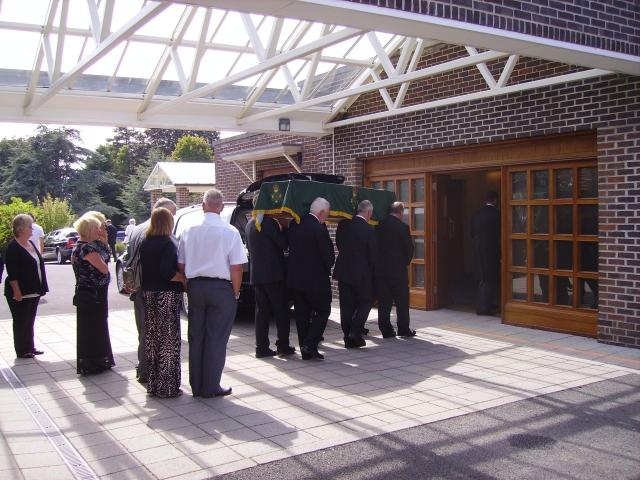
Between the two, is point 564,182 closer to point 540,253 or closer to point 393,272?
point 540,253

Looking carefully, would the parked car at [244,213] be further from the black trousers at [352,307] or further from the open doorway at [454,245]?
the open doorway at [454,245]

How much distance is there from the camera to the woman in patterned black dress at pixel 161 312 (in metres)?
6.25

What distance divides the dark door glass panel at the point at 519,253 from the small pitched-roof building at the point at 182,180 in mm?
14591

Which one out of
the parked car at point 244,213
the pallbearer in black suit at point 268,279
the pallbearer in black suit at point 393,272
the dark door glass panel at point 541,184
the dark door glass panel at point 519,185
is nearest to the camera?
the pallbearer in black suit at point 268,279

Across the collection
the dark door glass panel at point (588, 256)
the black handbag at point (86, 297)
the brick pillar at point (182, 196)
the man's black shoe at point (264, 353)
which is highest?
the brick pillar at point (182, 196)

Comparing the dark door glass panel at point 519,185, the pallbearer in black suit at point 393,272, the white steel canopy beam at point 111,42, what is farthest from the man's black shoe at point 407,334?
the white steel canopy beam at point 111,42

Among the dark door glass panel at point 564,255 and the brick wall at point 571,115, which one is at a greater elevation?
the brick wall at point 571,115

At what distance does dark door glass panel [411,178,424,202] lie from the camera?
36.8 feet

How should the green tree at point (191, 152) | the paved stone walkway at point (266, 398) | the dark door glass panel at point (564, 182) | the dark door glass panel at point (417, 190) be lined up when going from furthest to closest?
the green tree at point (191, 152), the dark door glass panel at point (417, 190), the dark door glass panel at point (564, 182), the paved stone walkway at point (266, 398)

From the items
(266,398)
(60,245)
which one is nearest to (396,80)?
(266,398)

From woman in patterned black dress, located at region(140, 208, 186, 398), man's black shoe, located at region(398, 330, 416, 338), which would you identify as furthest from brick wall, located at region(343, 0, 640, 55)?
man's black shoe, located at region(398, 330, 416, 338)

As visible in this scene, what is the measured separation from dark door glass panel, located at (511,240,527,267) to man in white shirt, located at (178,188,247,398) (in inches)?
185

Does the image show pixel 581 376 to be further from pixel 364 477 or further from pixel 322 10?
pixel 322 10

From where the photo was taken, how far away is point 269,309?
802cm
